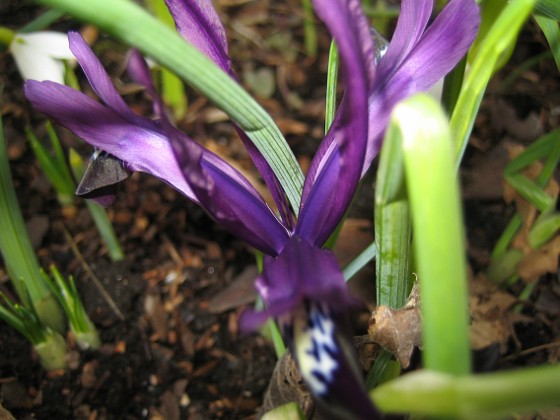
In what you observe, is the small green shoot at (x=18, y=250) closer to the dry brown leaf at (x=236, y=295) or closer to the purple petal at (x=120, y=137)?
the purple petal at (x=120, y=137)

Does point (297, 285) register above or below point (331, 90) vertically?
below

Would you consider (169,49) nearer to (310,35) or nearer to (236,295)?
(236,295)

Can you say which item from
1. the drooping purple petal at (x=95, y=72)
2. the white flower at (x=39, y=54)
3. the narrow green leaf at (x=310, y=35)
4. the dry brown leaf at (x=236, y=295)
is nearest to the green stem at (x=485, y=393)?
the drooping purple petal at (x=95, y=72)

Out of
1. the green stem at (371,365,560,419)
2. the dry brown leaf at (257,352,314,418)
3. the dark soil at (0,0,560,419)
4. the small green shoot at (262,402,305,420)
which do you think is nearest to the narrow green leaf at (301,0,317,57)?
the dark soil at (0,0,560,419)

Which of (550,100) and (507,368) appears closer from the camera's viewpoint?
(507,368)

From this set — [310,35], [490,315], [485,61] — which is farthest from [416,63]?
[310,35]

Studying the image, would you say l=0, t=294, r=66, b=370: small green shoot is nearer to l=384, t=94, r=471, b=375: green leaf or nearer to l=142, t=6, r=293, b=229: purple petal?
l=142, t=6, r=293, b=229: purple petal

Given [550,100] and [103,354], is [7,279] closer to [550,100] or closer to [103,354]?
[103,354]

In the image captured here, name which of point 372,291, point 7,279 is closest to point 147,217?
point 7,279
